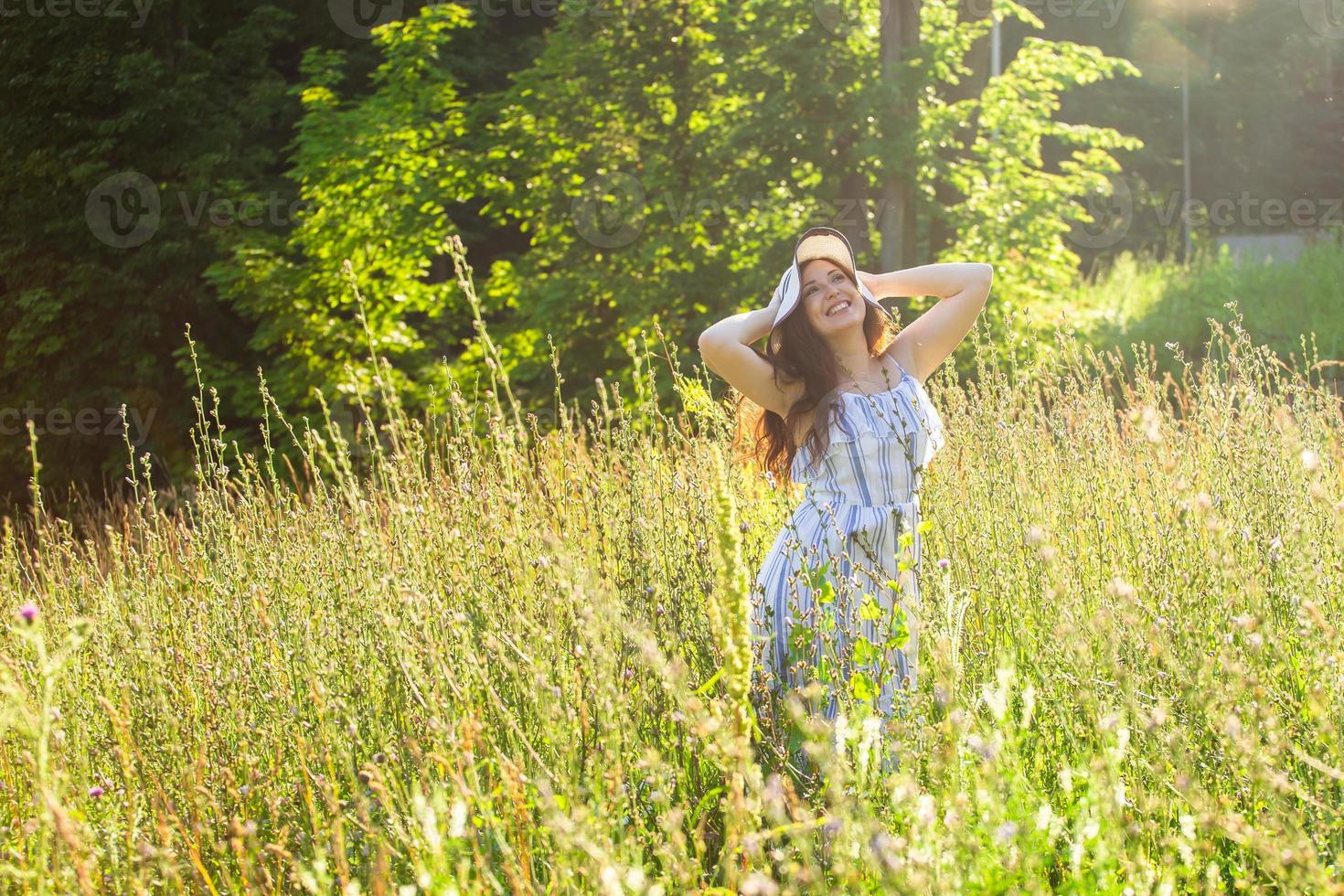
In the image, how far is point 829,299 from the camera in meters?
3.61

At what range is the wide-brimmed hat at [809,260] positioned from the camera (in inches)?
143

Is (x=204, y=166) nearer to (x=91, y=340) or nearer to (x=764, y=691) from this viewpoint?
(x=91, y=340)

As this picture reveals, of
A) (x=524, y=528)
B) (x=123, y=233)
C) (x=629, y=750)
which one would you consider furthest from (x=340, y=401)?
(x=629, y=750)

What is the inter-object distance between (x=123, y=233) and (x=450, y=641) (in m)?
12.9

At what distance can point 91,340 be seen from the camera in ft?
46.4

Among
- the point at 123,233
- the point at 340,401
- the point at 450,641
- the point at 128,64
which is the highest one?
the point at 128,64
